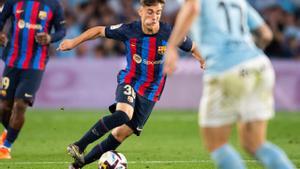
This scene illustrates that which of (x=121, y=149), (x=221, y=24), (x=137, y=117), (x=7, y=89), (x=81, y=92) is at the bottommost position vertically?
(x=81, y=92)

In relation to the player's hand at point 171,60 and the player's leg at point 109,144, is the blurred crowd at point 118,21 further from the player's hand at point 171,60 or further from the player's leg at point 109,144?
the player's hand at point 171,60

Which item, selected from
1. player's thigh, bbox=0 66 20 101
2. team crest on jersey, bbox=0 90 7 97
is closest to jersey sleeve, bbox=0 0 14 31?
player's thigh, bbox=0 66 20 101

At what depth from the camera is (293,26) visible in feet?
73.0

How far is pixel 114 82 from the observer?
20438 mm

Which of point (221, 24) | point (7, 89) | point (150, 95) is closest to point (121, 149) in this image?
point (7, 89)

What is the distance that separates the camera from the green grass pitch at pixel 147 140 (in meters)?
10.9

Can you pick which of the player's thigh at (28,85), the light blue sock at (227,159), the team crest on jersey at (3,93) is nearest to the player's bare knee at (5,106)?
the team crest on jersey at (3,93)

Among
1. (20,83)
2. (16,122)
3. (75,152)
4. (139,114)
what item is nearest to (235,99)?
(75,152)

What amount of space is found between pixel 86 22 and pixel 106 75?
5.19ft

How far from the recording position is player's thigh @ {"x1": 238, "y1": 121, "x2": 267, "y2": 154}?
22.2 ft

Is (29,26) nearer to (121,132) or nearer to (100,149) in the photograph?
(121,132)

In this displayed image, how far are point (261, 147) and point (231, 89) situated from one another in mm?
509

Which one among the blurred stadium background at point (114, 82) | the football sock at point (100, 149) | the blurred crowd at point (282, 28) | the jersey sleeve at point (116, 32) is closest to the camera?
the football sock at point (100, 149)

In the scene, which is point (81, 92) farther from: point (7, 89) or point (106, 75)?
point (7, 89)
